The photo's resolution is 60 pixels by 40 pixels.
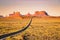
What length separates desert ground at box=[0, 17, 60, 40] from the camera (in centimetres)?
315

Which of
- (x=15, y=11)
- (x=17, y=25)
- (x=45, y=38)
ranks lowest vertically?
(x=45, y=38)

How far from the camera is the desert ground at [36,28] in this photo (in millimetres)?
3154

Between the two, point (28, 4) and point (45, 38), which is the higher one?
point (28, 4)

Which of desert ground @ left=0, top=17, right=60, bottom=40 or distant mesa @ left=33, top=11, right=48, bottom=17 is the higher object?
distant mesa @ left=33, top=11, right=48, bottom=17

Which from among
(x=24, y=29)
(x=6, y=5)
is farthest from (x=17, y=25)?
(x=6, y=5)

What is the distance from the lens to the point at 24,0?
3322mm

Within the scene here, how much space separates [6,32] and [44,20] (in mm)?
703

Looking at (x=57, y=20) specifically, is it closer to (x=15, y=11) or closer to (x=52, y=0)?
(x=52, y=0)

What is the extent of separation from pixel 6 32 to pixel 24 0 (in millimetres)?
674

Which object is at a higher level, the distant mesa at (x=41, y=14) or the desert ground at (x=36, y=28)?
the distant mesa at (x=41, y=14)

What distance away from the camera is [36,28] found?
3209 millimetres

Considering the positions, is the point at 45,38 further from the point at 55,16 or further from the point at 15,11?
the point at 15,11

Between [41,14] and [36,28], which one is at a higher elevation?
[41,14]

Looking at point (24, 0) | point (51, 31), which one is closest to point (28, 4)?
point (24, 0)
